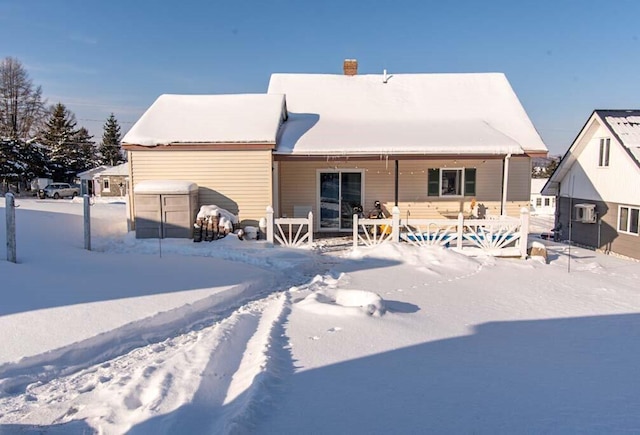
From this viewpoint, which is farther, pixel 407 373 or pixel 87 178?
pixel 87 178

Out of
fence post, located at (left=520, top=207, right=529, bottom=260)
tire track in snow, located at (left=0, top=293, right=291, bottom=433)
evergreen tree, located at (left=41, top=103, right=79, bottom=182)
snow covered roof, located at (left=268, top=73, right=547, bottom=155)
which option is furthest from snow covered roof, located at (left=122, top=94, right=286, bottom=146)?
evergreen tree, located at (left=41, top=103, right=79, bottom=182)

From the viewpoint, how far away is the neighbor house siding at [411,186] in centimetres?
1566

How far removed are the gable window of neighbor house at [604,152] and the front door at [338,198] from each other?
30.9 ft

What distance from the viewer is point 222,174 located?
13.7m

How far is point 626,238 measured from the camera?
15695mm

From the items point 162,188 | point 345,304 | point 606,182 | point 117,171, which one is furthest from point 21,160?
point 606,182

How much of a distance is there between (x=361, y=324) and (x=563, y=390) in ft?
7.95

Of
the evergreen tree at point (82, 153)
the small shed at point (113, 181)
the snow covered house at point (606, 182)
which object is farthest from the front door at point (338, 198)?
the evergreen tree at point (82, 153)

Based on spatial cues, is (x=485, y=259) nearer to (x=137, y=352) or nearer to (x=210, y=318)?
(x=210, y=318)

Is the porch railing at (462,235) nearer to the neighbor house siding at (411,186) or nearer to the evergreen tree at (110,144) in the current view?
the neighbor house siding at (411,186)

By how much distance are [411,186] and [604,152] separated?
7.71 m

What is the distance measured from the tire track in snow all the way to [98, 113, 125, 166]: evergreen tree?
56.7m

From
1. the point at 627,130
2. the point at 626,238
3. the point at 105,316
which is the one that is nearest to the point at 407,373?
the point at 105,316

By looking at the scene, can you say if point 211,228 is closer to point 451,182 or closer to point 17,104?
point 451,182
